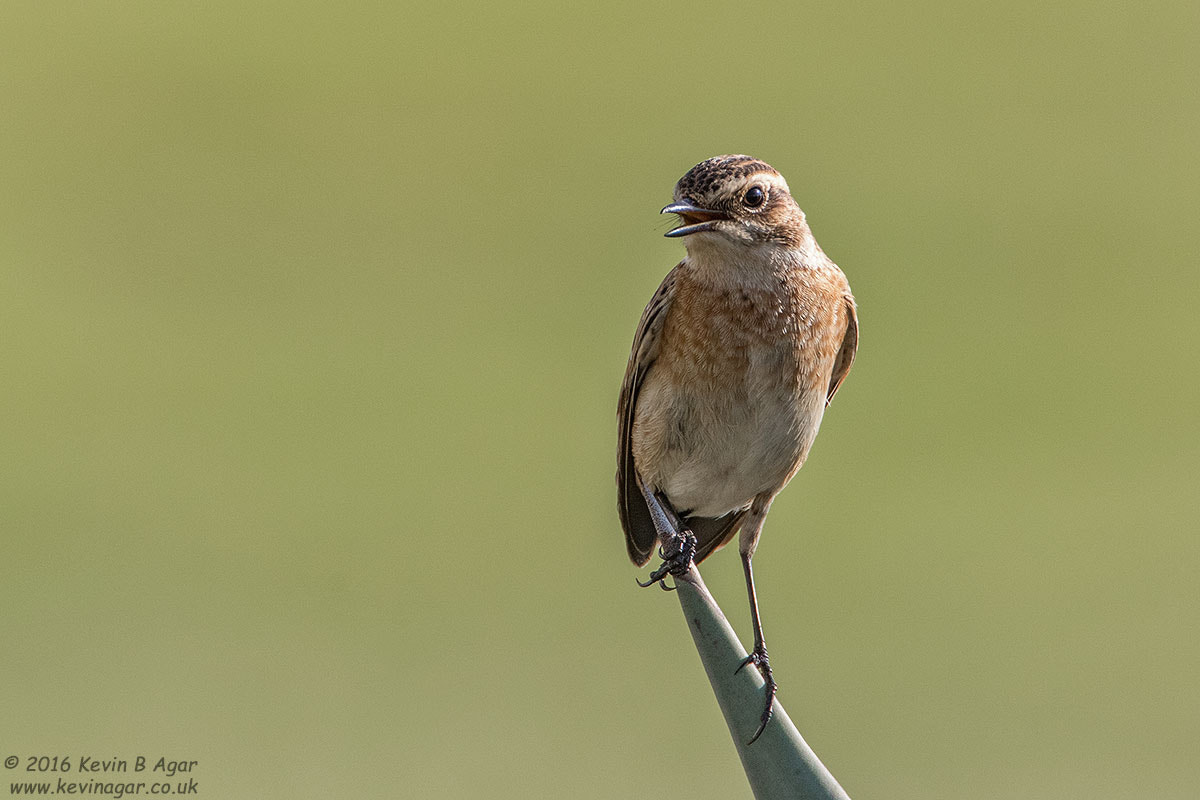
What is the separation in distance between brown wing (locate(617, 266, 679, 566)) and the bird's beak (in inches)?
29.9

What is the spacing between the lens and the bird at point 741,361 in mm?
3957

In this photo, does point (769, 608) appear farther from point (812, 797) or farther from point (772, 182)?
point (812, 797)

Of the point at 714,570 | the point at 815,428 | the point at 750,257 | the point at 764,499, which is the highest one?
the point at 750,257

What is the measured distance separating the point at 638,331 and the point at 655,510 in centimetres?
65

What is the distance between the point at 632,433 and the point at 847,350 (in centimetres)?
81

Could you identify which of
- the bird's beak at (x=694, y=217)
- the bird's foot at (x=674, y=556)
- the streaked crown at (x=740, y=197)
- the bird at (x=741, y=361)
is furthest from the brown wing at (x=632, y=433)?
the bird's beak at (x=694, y=217)

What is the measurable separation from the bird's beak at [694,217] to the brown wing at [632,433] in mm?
759

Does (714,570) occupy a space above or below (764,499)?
below

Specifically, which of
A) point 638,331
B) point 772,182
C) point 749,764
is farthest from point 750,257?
point 749,764

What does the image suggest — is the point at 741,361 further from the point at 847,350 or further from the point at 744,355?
the point at 847,350

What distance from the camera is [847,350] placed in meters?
4.31

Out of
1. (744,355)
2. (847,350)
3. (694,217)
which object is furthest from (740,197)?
(847,350)

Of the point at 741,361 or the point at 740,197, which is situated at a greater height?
the point at 740,197

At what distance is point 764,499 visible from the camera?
4438 millimetres
